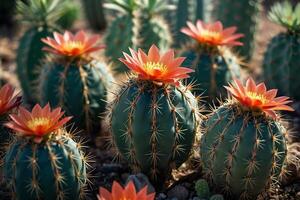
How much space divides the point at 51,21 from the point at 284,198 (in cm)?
214

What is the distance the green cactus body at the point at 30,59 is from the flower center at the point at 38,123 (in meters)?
1.43

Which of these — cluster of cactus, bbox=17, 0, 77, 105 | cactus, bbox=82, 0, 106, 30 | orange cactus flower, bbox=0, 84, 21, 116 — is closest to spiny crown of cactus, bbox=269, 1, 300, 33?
cluster of cactus, bbox=17, 0, 77, 105

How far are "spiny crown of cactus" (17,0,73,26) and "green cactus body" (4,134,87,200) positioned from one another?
1.59 meters

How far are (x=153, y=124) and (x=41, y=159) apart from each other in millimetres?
547

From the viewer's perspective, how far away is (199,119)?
2.86 meters

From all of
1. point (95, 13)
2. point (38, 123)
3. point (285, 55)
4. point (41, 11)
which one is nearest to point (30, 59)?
point (41, 11)

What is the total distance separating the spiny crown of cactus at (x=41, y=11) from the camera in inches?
153

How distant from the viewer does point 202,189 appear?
2756 mm

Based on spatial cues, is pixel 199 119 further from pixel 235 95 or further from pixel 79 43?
pixel 79 43

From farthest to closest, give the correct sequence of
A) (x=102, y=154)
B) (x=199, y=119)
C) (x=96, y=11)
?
(x=96, y=11), (x=102, y=154), (x=199, y=119)

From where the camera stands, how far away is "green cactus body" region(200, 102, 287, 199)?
2553mm

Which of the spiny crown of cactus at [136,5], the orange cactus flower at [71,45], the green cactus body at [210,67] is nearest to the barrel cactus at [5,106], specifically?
the orange cactus flower at [71,45]

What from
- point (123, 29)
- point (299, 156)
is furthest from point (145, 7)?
point (299, 156)

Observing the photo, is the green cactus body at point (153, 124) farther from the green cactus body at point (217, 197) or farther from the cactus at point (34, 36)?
the cactus at point (34, 36)
